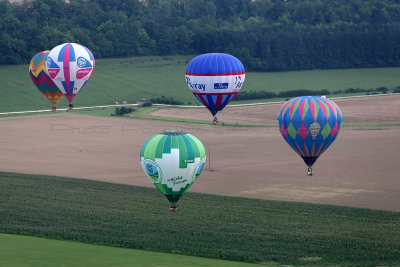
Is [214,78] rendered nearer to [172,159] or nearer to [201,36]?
[172,159]

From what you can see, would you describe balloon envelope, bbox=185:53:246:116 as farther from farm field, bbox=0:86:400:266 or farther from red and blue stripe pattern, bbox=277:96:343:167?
red and blue stripe pattern, bbox=277:96:343:167

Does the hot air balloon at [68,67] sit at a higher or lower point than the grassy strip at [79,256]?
higher

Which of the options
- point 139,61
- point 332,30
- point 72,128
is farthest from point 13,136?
point 332,30

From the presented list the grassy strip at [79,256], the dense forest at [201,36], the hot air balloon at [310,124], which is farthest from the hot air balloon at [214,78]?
the dense forest at [201,36]

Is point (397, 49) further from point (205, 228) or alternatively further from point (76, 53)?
point (205, 228)

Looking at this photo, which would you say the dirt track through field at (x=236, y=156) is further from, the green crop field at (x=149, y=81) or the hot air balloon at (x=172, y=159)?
the green crop field at (x=149, y=81)

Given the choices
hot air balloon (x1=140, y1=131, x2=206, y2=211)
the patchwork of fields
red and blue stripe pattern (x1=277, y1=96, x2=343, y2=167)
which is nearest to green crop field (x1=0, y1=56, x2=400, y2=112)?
the patchwork of fields

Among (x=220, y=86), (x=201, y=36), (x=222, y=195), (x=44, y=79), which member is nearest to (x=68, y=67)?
(x=44, y=79)
